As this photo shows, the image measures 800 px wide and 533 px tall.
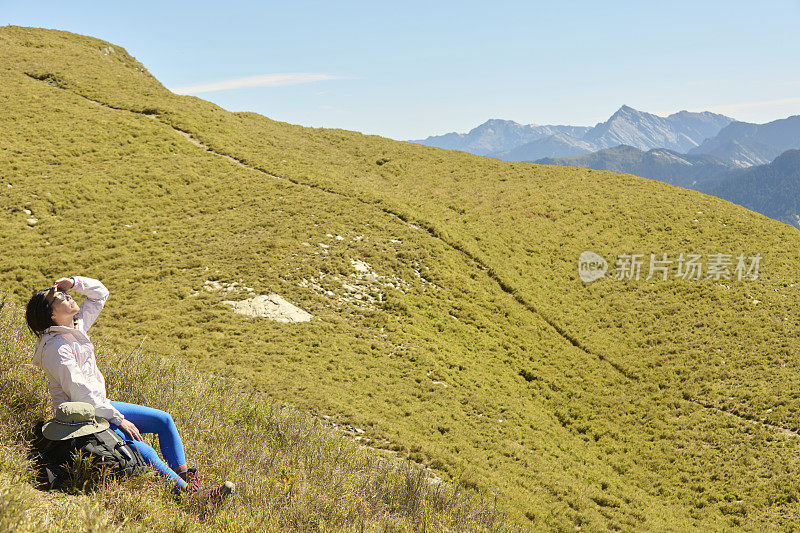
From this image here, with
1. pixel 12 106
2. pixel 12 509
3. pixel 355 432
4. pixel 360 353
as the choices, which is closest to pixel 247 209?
pixel 360 353

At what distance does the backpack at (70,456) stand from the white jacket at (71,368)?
0.37 meters

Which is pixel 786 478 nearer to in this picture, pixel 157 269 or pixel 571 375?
pixel 571 375

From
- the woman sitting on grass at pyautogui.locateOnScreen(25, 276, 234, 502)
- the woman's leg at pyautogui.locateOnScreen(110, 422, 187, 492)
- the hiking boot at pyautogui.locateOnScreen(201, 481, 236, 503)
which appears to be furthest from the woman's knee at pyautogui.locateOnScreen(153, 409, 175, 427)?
the hiking boot at pyautogui.locateOnScreen(201, 481, 236, 503)

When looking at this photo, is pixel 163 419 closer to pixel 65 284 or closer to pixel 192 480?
pixel 192 480

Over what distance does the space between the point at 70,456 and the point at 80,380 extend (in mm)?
885

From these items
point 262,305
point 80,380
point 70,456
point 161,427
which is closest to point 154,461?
point 161,427

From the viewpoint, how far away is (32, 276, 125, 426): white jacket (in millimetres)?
5141

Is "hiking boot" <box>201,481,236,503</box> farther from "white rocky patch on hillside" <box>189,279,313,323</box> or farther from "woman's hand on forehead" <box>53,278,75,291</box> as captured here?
"white rocky patch on hillside" <box>189,279,313,323</box>

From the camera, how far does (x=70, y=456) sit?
5.10m

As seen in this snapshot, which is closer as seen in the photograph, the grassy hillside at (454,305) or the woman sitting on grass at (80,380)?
the woman sitting on grass at (80,380)

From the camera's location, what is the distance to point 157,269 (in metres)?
23.3

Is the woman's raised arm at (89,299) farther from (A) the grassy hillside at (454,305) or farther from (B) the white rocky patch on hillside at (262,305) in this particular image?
(B) the white rocky patch on hillside at (262,305)

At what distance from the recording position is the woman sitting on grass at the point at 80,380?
16.9ft

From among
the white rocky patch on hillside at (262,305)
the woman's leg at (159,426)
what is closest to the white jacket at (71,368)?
the woman's leg at (159,426)
